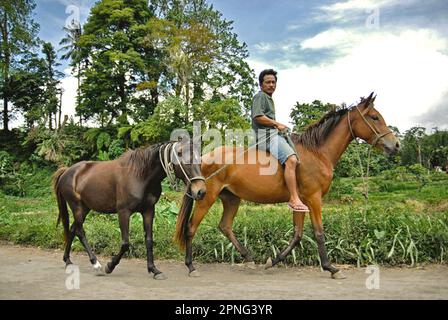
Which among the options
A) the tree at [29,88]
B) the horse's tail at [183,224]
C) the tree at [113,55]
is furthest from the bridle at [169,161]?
the tree at [29,88]

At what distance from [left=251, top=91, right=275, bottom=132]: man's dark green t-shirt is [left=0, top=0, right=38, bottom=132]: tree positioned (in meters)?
30.7

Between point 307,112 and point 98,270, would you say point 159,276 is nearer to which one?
point 98,270

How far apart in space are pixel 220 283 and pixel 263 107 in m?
2.71

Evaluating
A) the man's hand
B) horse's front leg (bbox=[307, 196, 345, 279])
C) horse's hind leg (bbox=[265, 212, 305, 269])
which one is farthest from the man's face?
horse's hind leg (bbox=[265, 212, 305, 269])

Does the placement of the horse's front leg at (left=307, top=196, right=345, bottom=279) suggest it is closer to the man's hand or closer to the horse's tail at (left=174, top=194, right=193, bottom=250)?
the man's hand

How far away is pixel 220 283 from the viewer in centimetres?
557

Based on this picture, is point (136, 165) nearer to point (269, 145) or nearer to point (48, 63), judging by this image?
point (269, 145)

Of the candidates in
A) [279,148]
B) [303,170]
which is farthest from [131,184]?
[303,170]

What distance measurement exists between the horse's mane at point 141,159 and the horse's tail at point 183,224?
2.64 feet

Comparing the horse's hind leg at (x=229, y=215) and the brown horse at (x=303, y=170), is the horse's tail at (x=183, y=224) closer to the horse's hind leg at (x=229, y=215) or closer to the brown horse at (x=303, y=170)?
the brown horse at (x=303, y=170)

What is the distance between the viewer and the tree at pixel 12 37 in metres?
31.8

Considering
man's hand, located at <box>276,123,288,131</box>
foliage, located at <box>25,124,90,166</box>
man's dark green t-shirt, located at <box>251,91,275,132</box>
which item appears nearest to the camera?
man's hand, located at <box>276,123,288,131</box>

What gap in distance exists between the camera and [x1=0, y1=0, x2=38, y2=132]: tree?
31.8m

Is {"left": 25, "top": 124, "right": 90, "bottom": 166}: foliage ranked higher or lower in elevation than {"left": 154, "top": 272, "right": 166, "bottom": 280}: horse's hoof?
higher
